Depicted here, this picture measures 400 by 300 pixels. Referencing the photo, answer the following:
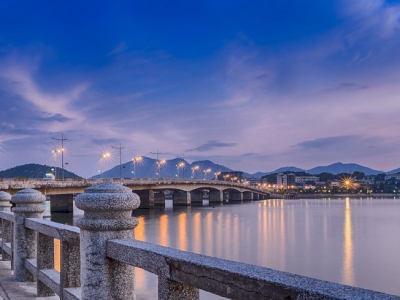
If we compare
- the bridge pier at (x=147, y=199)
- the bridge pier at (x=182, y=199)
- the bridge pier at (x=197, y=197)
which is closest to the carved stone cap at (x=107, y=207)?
the bridge pier at (x=147, y=199)

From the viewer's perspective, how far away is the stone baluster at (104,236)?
10.6 feet

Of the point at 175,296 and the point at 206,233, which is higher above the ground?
the point at 175,296

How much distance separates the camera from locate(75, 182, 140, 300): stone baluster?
3.23 meters

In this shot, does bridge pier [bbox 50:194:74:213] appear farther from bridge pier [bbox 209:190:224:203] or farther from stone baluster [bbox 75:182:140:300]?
stone baluster [bbox 75:182:140:300]

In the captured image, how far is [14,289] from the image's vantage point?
5.94 m

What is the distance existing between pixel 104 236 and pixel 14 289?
139 inches

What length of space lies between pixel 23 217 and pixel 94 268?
3.66 meters

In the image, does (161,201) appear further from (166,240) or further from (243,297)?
(243,297)

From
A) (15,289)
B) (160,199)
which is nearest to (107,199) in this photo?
(15,289)

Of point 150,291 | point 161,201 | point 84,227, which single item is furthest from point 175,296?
point 161,201

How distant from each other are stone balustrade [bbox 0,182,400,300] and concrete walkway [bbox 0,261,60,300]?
28cm

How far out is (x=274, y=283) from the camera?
6.27ft

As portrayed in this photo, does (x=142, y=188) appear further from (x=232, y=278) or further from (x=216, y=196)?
(x=232, y=278)

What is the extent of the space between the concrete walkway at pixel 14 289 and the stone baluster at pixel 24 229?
5.9 inches
